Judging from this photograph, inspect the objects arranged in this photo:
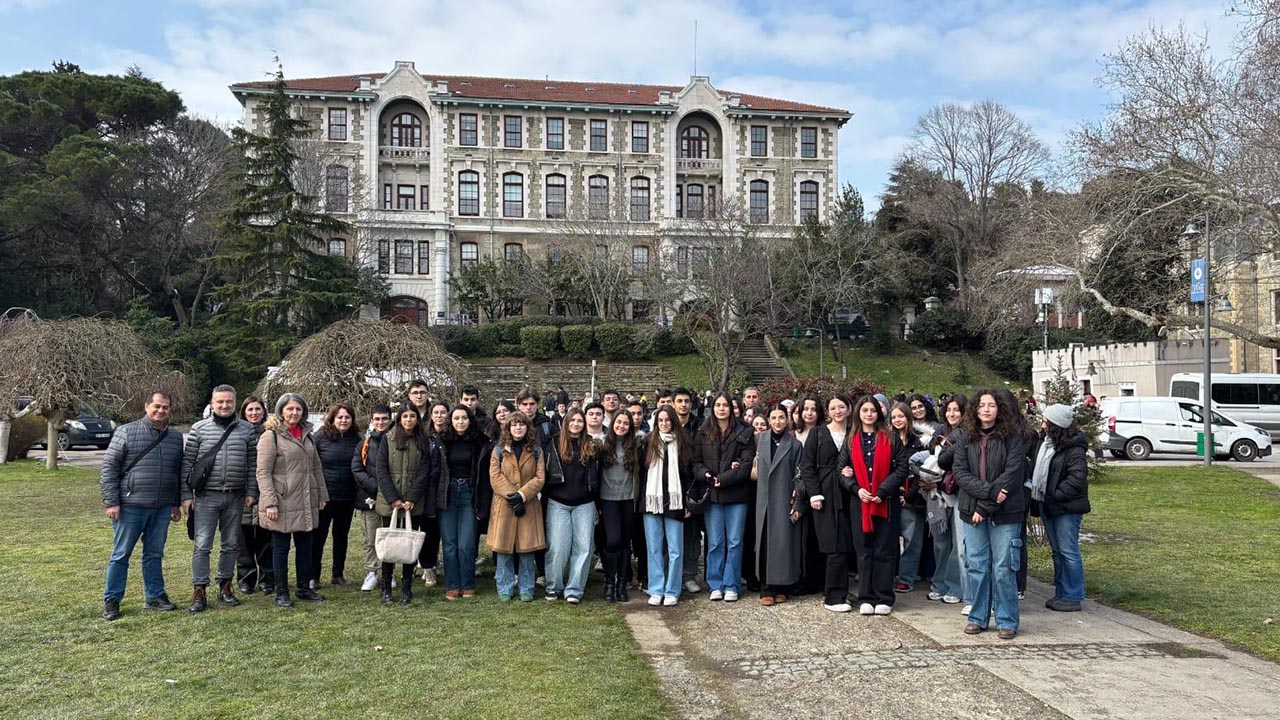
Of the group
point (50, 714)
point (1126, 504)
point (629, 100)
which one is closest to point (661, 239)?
point (629, 100)

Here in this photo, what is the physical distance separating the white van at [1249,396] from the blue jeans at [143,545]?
30046mm

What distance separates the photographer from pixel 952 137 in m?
51.4

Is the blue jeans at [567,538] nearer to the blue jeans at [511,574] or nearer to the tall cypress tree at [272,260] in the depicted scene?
the blue jeans at [511,574]

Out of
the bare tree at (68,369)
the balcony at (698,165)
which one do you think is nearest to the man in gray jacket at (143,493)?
the bare tree at (68,369)

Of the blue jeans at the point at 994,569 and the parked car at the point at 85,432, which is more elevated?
the blue jeans at the point at 994,569

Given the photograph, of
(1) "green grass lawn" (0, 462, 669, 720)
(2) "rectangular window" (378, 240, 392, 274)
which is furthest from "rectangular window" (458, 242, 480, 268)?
(1) "green grass lawn" (0, 462, 669, 720)

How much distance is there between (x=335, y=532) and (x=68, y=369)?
15182 millimetres

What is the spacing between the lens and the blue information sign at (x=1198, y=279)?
60.1ft

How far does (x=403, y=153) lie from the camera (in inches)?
2050

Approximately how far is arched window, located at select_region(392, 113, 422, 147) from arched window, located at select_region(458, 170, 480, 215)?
135 inches

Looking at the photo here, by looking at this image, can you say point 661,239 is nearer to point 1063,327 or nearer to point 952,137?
point 952,137

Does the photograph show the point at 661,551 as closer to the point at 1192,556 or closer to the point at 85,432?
the point at 1192,556

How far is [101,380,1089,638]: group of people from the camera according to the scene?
24.5 feet

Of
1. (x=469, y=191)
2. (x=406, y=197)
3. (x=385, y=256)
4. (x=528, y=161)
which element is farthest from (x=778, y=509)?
(x=406, y=197)
